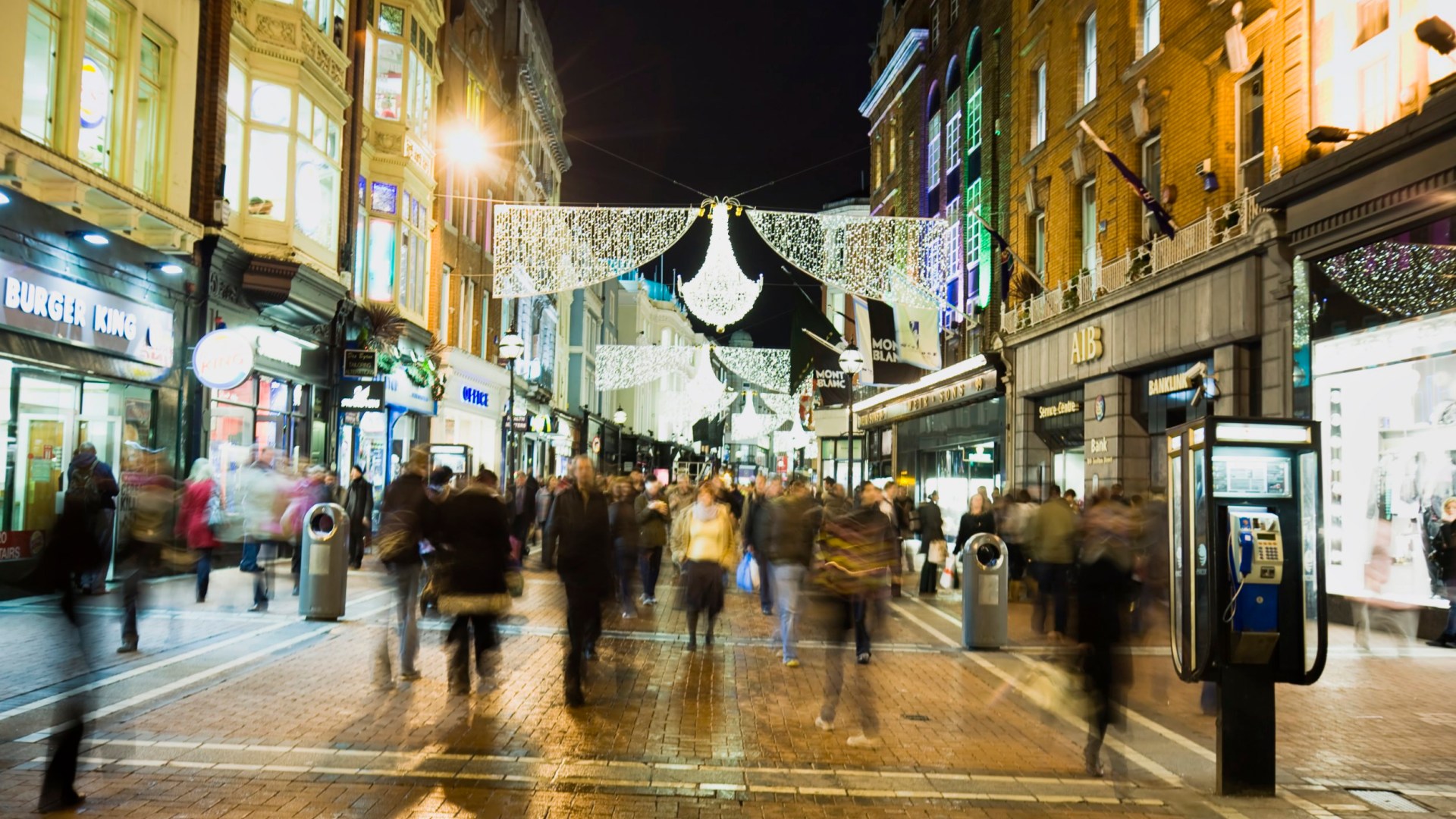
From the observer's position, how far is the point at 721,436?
357ft

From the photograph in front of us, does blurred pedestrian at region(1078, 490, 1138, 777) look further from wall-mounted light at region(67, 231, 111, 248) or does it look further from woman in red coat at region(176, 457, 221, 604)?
wall-mounted light at region(67, 231, 111, 248)

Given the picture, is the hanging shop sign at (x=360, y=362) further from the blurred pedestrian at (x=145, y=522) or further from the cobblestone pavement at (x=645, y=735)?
the blurred pedestrian at (x=145, y=522)

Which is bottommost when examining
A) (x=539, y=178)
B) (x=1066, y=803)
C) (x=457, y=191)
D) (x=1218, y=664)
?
(x=1066, y=803)

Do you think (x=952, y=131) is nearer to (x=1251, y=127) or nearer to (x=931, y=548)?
(x=1251, y=127)

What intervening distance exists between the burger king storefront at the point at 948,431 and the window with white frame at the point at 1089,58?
7.43 metres

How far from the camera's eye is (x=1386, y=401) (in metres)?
15.2

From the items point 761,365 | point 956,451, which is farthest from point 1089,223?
point 761,365

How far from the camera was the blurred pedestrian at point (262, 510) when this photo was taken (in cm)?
1545

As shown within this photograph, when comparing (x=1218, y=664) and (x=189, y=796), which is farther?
(x=1218, y=664)

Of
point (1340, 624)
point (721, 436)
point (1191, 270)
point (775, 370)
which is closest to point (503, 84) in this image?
point (775, 370)

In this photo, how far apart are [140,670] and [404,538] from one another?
108 inches

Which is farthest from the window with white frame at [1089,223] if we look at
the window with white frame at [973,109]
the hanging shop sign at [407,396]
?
the hanging shop sign at [407,396]

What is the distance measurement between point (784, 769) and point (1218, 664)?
2.73 meters

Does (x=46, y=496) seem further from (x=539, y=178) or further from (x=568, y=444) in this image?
(x=568, y=444)
